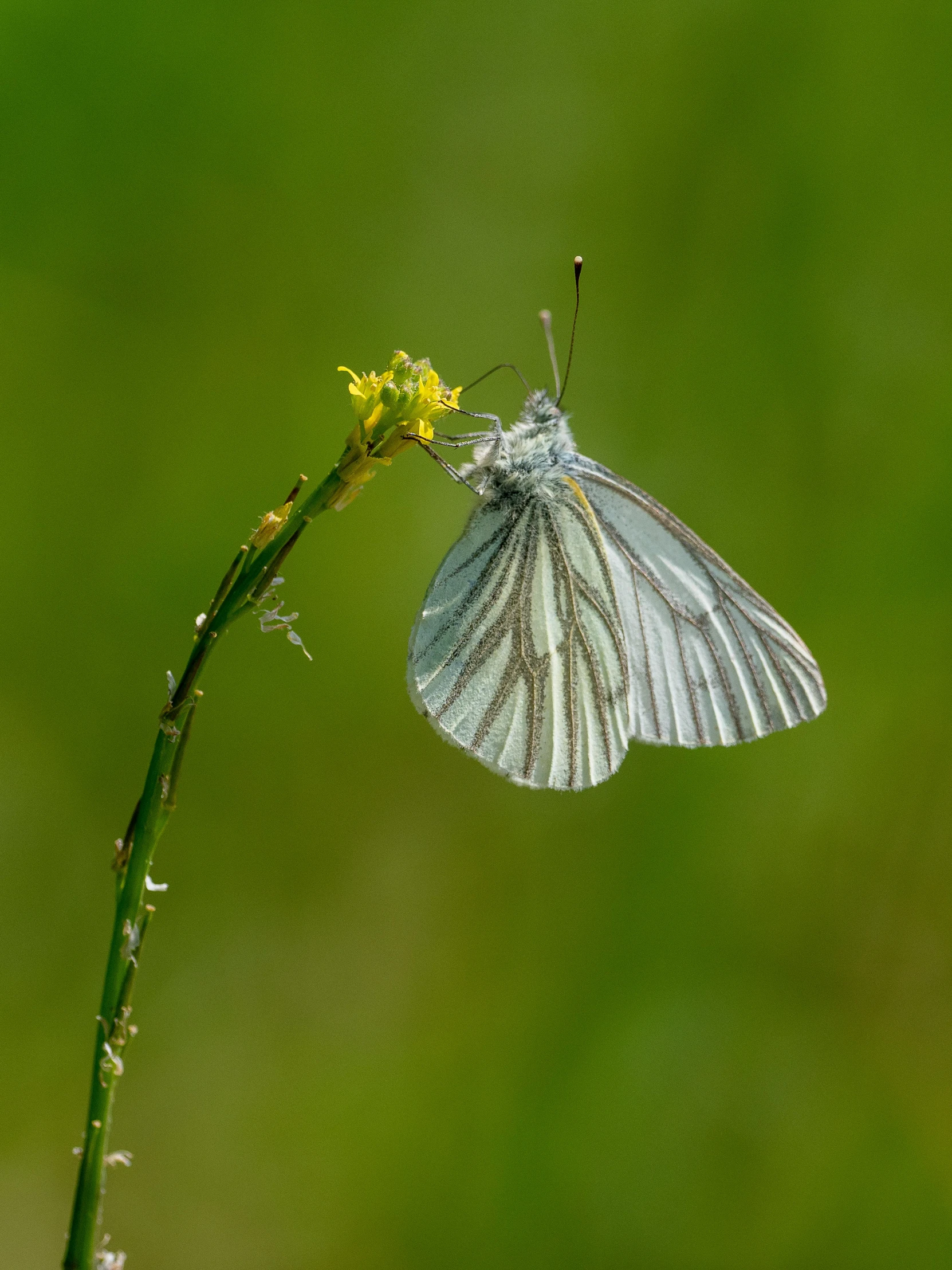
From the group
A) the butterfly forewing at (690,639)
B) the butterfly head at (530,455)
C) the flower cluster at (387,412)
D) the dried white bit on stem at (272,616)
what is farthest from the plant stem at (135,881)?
the butterfly forewing at (690,639)

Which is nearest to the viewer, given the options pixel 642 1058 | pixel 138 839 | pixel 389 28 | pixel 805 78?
pixel 138 839

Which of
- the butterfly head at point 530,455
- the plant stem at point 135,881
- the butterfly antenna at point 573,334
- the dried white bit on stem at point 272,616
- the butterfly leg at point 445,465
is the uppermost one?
the butterfly antenna at point 573,334

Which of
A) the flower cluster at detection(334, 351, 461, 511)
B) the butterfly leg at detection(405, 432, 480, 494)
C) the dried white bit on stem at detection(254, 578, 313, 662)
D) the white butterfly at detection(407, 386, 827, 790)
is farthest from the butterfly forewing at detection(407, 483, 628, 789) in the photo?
the dried white bit on stem at detection(254, 578, 313, 662)

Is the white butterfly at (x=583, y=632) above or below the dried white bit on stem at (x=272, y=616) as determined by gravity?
above

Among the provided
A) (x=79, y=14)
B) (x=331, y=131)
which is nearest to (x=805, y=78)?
(x=331, y=131)

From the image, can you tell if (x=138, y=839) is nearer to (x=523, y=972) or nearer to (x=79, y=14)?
(x=523, y=972)

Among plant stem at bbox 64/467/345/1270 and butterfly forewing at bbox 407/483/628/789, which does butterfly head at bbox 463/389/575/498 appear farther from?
plant stem at bbox 64/467/345/1270

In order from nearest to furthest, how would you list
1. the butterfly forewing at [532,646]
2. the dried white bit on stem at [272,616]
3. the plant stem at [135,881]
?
the plant stem at [135,881] < the dried white bit on stem at [272,616] < the butterfly forewing at [532,646]

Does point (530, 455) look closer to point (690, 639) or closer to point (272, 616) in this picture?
point (690, 639)

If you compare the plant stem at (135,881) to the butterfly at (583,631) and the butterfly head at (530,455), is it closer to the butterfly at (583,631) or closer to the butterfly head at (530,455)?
the butterfly at (583,631)
